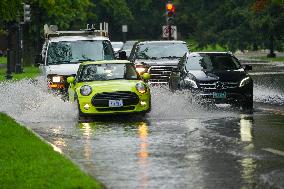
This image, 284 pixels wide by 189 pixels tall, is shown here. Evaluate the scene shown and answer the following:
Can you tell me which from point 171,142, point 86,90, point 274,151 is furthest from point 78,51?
point 274,151

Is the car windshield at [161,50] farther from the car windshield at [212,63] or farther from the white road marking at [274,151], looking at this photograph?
the white road marking at [274,151]

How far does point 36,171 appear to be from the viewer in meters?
12.3

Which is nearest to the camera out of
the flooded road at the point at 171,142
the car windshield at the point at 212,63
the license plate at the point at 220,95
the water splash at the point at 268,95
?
the flooded road at the point at 171,142

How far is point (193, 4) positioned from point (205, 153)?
93.7 meters

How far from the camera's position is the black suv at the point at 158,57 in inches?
1232

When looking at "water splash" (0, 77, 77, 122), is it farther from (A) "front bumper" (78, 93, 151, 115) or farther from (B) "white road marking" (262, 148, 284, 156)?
(B) "white road marking" (262, 148, 284, 156)

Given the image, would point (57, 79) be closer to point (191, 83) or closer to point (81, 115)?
point (191, 83)

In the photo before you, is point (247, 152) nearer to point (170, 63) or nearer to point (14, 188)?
point (14, 188)

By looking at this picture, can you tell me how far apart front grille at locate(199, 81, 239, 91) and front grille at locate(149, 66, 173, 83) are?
7002 millimetres

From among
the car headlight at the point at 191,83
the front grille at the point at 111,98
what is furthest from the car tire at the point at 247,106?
the front grille at the point at 111,98

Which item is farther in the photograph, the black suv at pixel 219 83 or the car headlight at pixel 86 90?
the black suv at pixel 219 83

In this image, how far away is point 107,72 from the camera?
22766mm

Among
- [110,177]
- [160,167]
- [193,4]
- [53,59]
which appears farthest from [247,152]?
[193,4]

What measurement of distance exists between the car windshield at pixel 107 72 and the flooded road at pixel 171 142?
86 centimetres
